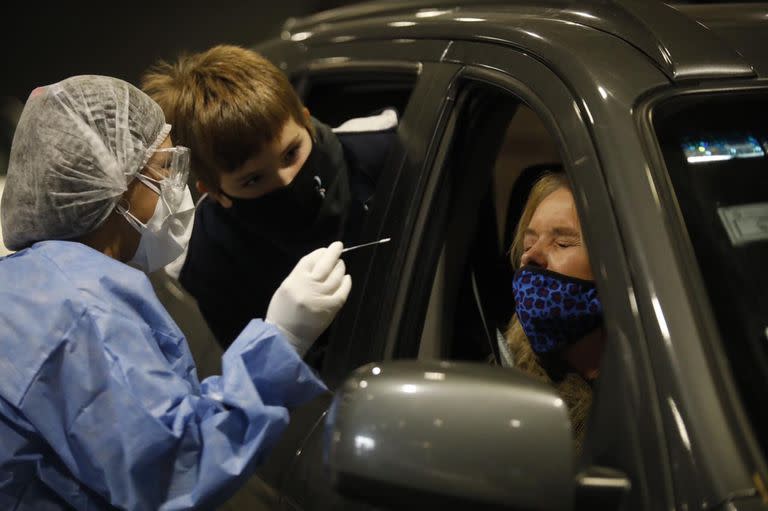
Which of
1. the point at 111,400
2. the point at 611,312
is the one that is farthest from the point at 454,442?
the point at 111,400

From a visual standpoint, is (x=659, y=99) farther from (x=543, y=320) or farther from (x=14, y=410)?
(x=14, y=410)

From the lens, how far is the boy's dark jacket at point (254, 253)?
2.27m

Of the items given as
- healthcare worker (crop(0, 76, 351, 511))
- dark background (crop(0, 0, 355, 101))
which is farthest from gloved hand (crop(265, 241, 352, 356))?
dark background (crop(0, 0, 355, 101))

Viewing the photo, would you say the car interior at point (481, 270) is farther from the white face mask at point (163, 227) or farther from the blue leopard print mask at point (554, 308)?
the white face mask at point (163, 227)

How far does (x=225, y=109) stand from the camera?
7.29ft

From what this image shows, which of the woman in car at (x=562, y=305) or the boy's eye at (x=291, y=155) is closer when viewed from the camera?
the woman in car at (x=562, y=305)

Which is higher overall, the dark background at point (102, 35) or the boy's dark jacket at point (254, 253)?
the boy's dark jacket at point (254, 253)

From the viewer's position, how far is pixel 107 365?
1.58 m

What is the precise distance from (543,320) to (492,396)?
0.58 metres

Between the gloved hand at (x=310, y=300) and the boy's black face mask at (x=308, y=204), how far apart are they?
36 centimetres

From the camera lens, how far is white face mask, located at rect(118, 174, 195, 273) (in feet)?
6.35

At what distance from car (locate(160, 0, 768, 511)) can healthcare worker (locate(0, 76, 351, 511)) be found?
14 cm

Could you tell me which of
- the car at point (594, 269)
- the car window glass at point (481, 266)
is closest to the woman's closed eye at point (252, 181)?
the car at point (594, 269)

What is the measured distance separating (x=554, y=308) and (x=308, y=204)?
31.3 inches
